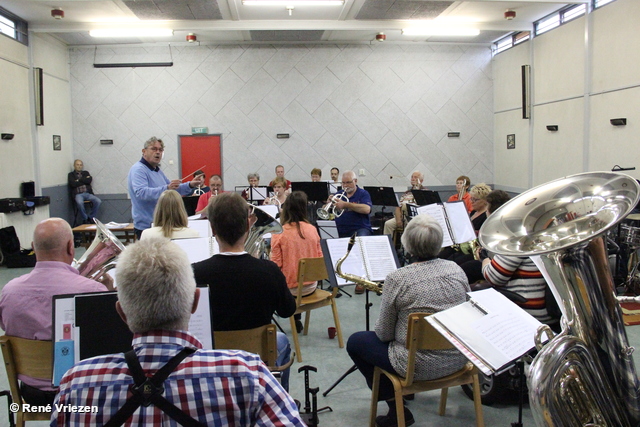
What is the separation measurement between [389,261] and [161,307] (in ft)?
7.17

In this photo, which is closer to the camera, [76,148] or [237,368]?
[237,368]

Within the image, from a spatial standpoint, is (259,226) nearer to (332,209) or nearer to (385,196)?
(332,209)

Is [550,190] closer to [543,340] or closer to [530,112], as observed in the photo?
[543,340]

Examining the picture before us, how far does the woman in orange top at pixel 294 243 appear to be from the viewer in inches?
161

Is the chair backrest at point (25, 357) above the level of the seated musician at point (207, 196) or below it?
below

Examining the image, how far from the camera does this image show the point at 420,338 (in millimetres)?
2322

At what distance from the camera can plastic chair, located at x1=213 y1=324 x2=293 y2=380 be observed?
7.32 ft

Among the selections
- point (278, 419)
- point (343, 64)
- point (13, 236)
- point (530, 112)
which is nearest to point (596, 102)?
point (530, 112)

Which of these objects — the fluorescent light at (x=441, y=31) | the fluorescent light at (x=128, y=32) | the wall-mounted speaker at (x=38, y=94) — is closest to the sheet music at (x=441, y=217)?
the fluorescent light at (x=441, y=31)

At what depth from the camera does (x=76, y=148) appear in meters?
10.4

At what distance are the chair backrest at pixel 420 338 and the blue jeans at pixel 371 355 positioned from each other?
0.63 ft

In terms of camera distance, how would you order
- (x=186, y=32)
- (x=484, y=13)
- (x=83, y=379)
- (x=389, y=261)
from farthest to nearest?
1. (x=186, y=32)
2. (x=484, y=13)
3. (x=389, y=261)
4. (x=83, y=379)

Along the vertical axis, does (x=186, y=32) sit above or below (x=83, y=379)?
above

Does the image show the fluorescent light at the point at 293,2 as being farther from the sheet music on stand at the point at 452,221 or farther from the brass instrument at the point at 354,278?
the brass instrument at the point at 354,278
